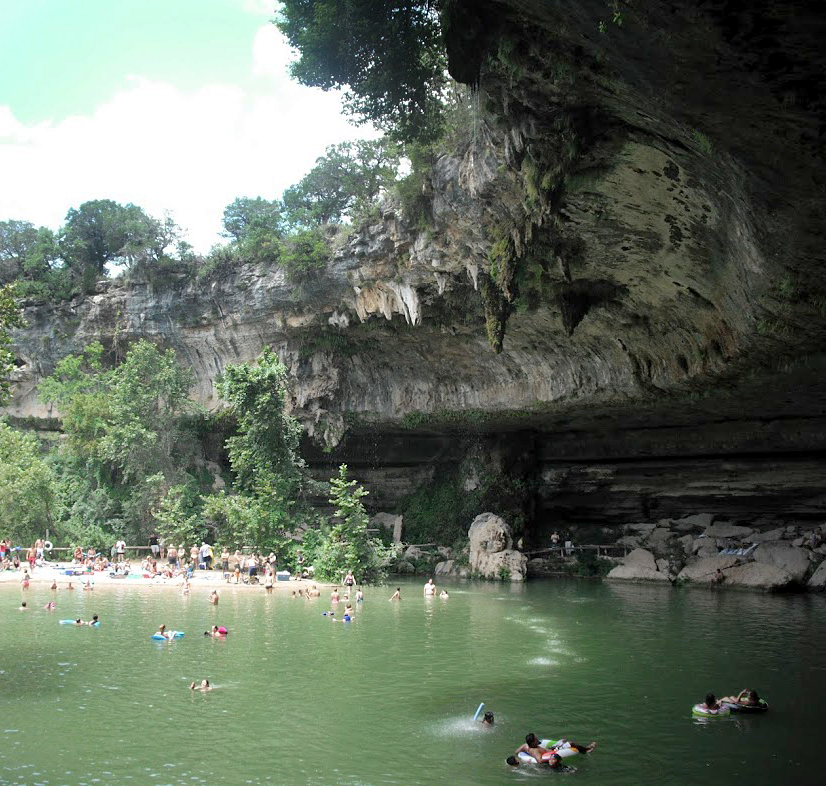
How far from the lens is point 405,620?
61.9 feet

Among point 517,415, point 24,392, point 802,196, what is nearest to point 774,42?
point 802,196

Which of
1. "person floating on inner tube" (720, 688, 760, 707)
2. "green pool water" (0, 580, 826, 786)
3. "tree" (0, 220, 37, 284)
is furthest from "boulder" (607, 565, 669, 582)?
"tree" (0, 220, 37, 284)

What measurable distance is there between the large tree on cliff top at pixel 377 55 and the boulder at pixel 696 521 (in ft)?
65.6

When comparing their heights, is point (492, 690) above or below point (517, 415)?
below

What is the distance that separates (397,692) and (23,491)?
21.9 metres

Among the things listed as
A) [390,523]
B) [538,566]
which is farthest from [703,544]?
[390,523]

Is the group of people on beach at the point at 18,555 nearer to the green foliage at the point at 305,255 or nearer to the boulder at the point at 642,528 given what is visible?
the green foliage at the point at 305,255

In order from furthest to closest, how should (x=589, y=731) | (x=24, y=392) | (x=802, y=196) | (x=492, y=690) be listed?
(x=24, y=392) < (x=492, y=690) < (x=589, y=731) < (x=802, y=196)

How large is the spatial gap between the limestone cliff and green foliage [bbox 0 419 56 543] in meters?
6.84

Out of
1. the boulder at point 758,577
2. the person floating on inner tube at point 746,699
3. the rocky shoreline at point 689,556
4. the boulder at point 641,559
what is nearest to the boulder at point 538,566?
the rocky shoreline at point 689,556

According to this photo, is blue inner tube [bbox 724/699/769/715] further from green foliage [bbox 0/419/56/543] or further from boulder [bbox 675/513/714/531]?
green foliage [bbox 0/419/56/543]

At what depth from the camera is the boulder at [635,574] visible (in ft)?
88.2

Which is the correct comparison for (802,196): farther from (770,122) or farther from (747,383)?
(747,383)

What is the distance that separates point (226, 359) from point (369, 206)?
11318 millimetres
